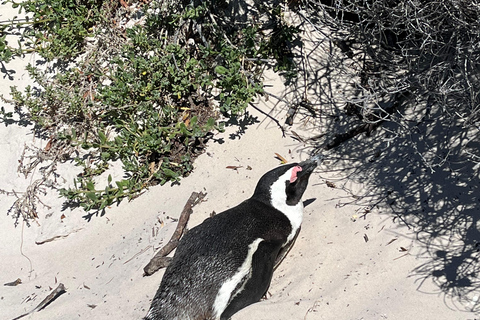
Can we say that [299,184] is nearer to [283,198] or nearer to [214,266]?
[283,198]

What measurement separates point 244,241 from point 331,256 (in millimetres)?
489

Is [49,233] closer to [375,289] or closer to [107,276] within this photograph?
[107,276]

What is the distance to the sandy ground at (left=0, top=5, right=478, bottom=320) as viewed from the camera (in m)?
2.62

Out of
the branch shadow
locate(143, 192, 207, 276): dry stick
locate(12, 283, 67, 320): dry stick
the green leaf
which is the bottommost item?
the branch shadow

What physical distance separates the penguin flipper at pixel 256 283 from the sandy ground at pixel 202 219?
0.06 metres

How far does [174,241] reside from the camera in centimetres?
325

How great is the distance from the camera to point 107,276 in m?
3.23

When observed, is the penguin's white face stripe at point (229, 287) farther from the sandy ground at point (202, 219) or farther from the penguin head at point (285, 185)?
the penguin head at point (285, 185)

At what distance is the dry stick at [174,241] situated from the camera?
3.12m

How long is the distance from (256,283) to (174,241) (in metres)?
0.71

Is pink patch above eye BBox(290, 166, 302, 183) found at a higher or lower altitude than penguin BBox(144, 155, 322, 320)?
higher

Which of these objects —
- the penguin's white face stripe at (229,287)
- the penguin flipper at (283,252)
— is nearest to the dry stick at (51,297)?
the penguin's white face stripe at (229,287)

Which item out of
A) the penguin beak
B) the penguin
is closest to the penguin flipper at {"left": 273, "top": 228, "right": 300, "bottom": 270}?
the penguin

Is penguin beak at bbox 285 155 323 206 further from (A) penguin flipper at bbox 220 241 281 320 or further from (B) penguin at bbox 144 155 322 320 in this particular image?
(A) penguin flipper at bbox 220 241 281 320
